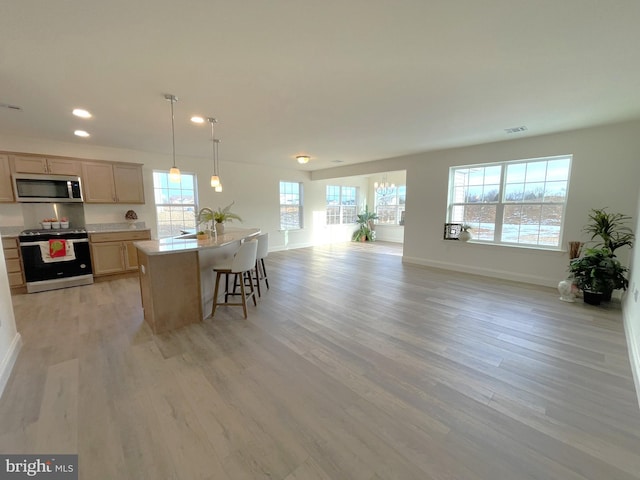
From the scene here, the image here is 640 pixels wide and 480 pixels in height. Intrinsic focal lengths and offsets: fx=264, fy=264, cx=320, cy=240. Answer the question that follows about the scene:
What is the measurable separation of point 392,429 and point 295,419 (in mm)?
611

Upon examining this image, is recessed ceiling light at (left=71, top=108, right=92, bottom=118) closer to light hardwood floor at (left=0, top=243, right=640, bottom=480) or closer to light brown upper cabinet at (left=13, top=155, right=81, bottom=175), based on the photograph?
light brown upper cabinet at (left=13, top=155, right=81, bottom=175)

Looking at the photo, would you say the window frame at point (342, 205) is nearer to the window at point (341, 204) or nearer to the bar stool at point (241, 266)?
the window at point (341, 204)

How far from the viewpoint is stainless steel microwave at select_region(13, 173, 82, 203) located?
417 centimetres

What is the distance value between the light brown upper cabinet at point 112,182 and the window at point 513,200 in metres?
6.35

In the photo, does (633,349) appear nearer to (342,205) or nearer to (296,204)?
(296,204)

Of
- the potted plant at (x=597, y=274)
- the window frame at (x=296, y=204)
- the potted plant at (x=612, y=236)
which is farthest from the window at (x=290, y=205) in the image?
the potted plant at (x=612, y=236)

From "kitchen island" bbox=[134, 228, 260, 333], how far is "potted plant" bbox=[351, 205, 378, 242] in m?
7.08

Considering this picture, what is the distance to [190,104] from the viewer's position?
2957mm

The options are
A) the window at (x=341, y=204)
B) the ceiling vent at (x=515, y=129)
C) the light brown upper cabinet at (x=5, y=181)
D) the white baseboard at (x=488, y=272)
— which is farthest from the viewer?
the window at (x=341, y=204)

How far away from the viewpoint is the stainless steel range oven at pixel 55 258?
4.07 meters


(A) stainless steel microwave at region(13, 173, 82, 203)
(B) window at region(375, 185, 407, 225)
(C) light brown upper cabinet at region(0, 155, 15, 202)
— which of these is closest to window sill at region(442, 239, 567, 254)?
(B) window at region(375, 185, 407, 225)

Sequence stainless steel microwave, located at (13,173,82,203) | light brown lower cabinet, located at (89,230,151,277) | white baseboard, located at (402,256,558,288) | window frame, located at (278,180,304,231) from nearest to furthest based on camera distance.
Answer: stainless steel microwave, located at (13,173,82,203), white baseboard, located at (402,256,558,288), light brown lower cabinet, located at (89,230,151,277), window frame, located at (278,180,304,231)

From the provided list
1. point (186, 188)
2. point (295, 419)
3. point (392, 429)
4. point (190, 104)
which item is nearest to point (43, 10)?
point (190, 104)

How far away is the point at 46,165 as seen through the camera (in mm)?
4320
